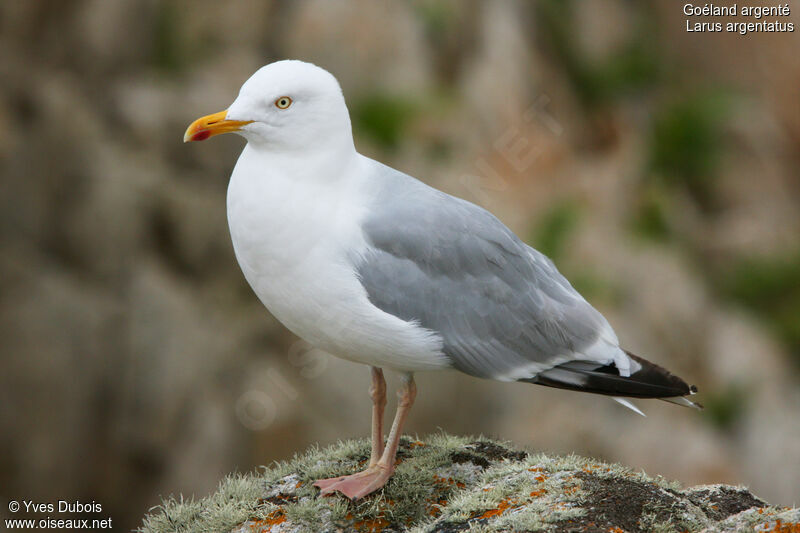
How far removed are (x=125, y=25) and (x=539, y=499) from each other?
325 inches

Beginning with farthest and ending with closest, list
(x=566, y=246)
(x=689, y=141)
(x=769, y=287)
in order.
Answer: (x=689, y=141), (x=769, y=287), (x=566, y=246)

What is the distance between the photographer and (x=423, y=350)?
4230mm

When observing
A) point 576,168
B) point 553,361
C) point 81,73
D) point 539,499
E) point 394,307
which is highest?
point 81,73

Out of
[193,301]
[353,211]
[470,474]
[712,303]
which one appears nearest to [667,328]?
[712,303]

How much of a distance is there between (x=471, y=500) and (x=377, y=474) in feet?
2.21

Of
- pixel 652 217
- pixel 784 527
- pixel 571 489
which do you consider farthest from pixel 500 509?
pixel 652 217

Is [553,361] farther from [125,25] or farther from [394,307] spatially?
[125,25]

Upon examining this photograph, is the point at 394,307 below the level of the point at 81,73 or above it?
below

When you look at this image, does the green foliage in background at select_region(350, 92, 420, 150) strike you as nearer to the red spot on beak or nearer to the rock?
the rock

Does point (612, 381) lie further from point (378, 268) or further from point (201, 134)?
point (201, 134)

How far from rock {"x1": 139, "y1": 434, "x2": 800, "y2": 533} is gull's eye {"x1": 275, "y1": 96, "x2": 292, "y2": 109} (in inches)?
73.1

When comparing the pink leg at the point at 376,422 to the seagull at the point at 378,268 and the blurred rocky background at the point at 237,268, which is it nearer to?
the seagull at the point at 378,268

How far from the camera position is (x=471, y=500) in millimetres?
3980
